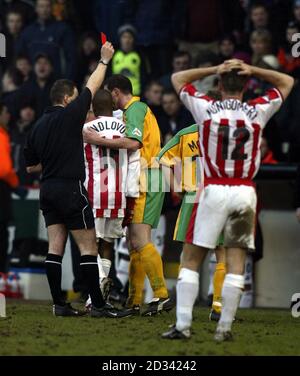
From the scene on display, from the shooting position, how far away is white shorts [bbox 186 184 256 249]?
8.15m

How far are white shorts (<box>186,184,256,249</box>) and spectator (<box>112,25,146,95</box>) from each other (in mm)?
8302

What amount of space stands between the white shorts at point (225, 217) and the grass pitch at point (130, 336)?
2.44 ft

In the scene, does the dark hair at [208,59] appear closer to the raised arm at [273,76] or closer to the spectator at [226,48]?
the spectator at [226,48]

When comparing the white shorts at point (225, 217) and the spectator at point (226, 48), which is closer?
the white shorts at point (225, 217)

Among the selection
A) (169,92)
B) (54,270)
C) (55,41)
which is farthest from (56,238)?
(55,41)

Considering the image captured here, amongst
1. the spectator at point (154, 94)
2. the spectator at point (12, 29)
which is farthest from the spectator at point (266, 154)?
the spectator at point (12, 29)

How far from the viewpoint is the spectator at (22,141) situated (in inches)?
605

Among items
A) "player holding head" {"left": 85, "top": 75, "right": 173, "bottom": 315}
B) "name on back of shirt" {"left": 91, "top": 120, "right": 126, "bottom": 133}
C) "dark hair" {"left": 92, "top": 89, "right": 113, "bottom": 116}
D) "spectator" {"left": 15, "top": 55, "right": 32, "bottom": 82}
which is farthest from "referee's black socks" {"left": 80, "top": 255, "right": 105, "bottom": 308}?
"spectator" {"left": 15, "top": 55, "right": 32, "bottom": 82}

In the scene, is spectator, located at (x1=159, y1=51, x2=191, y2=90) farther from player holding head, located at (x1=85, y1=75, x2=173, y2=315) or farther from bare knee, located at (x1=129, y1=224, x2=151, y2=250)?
bare knee, located at (x1=129, y1=224, x2=151, y2=250)

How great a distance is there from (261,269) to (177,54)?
3.73m

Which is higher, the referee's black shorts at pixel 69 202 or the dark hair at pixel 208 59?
the dark hair at pixel 208 59

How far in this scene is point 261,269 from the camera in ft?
45.6
